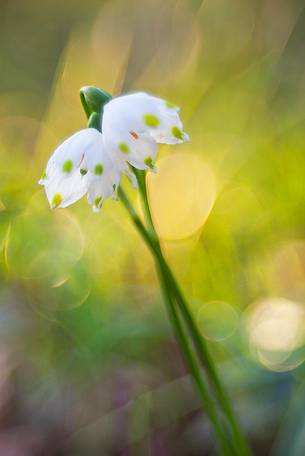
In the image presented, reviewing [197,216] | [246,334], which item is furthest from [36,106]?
[246,334]

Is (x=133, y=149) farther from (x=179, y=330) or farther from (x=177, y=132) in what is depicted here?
(x=179, y=330)

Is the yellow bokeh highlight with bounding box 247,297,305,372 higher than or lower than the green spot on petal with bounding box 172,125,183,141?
lower

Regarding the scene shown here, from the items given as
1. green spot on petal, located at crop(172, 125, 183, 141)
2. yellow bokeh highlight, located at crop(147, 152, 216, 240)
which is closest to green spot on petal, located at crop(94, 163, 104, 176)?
green spot on petal, located at crop(172, 125, 183, 141)

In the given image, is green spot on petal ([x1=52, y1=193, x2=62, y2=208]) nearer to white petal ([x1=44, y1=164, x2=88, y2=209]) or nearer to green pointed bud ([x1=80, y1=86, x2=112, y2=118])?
white petal ([x1=44, y1=164, x2=88, y2=209])

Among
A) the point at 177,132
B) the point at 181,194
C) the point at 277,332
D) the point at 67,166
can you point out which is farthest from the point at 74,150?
the point at 181,194

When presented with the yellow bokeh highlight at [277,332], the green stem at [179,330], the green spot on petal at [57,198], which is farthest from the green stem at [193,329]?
the yellow bokeh highlight at [277,332]

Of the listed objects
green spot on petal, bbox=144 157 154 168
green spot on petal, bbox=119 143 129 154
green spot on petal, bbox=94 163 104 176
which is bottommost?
green spot on petal, bbox=144 157 154 168
